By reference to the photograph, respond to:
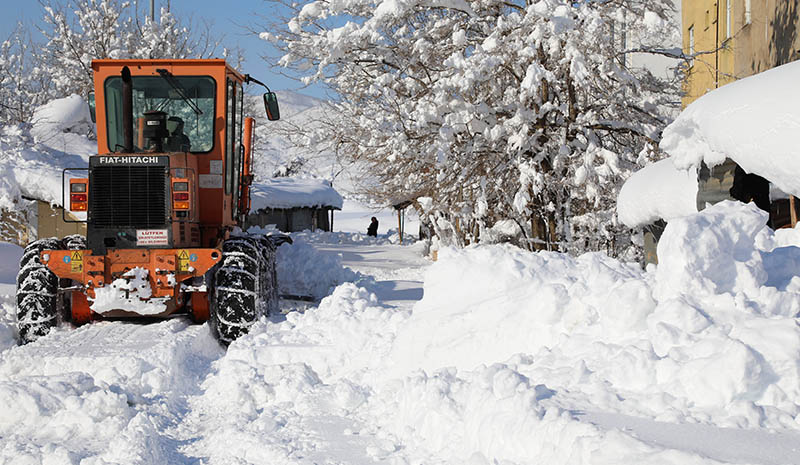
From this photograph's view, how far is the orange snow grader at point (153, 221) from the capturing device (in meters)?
7.96

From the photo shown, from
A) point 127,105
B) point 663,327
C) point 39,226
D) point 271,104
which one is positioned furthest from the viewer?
point 39,226

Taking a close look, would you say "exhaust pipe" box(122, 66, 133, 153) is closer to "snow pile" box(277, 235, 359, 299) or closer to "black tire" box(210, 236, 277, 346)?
"black tire" box(210, 236, 277, 346)

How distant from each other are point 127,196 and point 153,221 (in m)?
0.36

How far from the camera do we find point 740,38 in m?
15.9

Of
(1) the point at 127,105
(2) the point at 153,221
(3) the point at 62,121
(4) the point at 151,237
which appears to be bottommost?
(4) the point at 151,237

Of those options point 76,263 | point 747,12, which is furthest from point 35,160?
point 747,12

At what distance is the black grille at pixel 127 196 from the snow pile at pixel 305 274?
3.51 meters

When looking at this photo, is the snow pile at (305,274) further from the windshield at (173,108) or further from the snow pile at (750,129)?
the snow pile at (750,129)

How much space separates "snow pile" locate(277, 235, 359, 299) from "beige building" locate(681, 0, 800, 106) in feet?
18.6

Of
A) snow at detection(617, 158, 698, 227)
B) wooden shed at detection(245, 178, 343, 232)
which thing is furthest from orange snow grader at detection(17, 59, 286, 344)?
wooden shed at detection(245, 178, 343, 232)

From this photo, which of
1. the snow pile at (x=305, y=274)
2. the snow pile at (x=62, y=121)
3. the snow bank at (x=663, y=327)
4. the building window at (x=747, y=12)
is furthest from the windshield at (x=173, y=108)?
the snow pile at (x=62, y=121)

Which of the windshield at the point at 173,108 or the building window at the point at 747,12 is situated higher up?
the building window at the point at 747,12

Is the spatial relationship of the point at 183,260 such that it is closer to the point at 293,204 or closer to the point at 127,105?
the point at 127,105

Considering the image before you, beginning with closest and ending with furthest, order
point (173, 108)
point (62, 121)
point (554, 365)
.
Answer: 1. point (554, 365)
2. point (173, 108)
3. point (62, 121)
